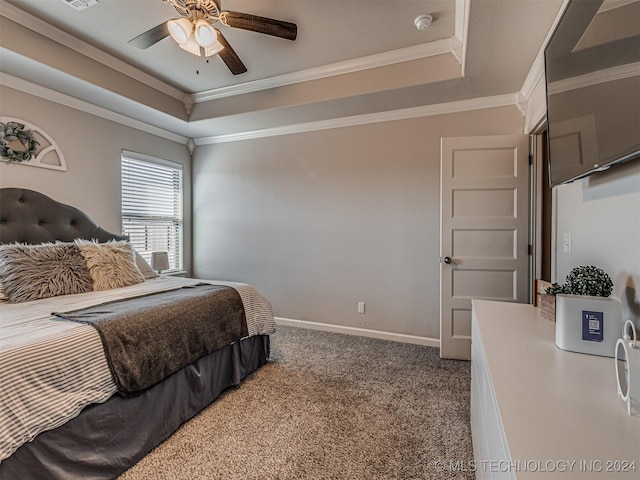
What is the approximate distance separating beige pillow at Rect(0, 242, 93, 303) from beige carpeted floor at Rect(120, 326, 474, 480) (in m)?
1.37

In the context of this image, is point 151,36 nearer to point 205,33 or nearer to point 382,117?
point 205,33

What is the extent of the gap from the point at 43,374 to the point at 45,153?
243 cm

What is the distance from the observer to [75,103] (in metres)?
2.97

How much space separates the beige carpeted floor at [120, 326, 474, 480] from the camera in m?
1.54

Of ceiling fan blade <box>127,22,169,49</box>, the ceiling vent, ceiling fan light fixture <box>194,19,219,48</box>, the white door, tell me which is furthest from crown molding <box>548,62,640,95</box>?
the ceiling vent

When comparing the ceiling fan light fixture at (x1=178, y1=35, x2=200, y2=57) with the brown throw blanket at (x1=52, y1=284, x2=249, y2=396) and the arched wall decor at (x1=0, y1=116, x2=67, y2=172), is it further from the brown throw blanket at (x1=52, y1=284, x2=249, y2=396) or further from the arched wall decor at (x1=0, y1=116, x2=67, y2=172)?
the arched wall decor at (x1=0, y1=116, x2=67, y2=172)

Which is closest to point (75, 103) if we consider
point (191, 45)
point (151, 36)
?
point (151, 36)

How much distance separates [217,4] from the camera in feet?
6.09

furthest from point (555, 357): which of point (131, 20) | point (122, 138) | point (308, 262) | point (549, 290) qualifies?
point (122, 138)

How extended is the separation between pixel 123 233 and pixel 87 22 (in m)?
2.00

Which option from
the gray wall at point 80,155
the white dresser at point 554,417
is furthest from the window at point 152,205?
the white dresser at point 554,417

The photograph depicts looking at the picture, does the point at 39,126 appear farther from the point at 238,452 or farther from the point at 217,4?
the point at 238,452

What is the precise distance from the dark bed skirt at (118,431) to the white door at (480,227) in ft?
6.82

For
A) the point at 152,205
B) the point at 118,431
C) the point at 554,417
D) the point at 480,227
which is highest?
the point at 152,205
